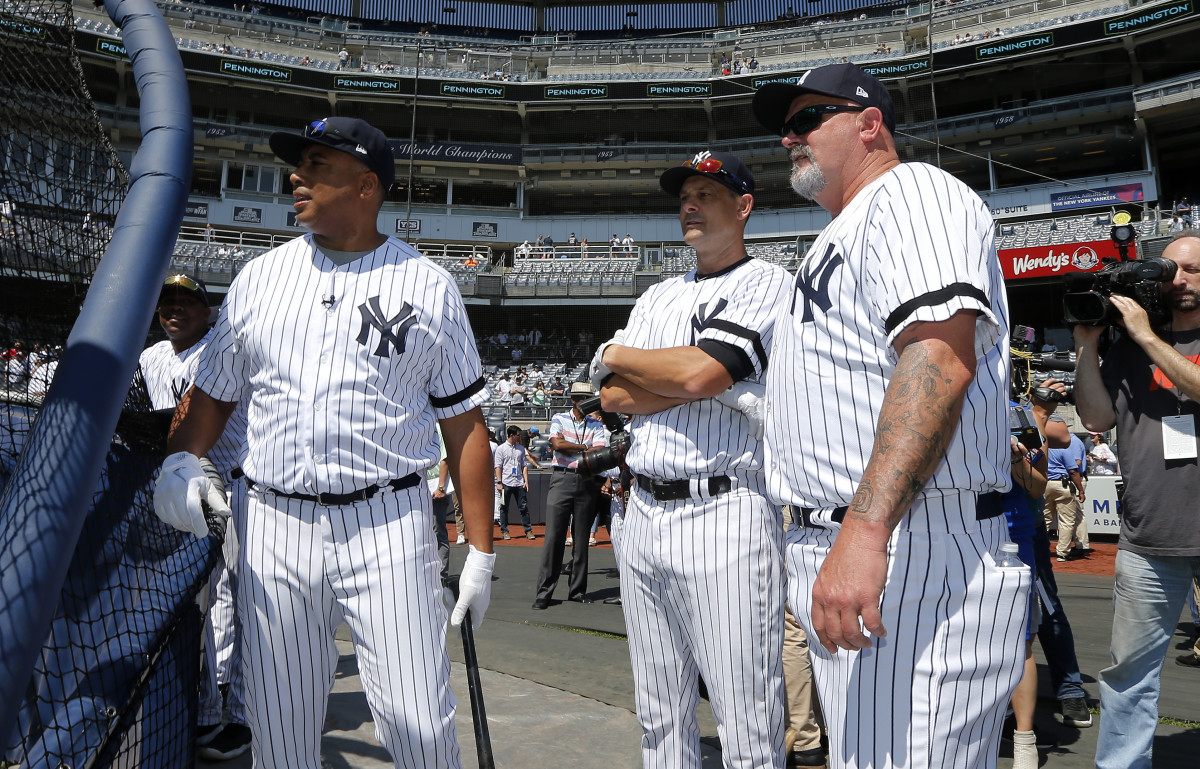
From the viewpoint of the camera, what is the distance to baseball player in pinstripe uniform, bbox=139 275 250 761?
Answer: 356 cm

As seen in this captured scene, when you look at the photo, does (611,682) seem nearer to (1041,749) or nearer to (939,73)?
(1041,749)

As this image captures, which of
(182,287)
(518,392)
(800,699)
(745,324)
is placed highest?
(518,392)

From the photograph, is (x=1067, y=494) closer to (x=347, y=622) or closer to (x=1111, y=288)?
(x=1111, y=288)

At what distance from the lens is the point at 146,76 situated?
1.81m

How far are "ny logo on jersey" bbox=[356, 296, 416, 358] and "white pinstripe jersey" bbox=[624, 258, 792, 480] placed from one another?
90cm

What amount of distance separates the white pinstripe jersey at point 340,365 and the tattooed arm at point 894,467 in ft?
4.24

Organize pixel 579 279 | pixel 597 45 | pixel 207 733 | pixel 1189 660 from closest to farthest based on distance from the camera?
pixel 207 733 < pixel 1189 660 < pixel 579 279 < pixel 597 45

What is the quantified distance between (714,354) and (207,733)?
8.91ft

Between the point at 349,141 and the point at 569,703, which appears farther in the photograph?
the point at 569,703

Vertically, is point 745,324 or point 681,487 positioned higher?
point 745,324

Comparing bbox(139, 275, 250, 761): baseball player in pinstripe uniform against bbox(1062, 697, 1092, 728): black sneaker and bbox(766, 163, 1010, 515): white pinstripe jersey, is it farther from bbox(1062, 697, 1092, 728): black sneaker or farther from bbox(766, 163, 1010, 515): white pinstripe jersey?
bbox(1062, 697, 1092, 728): black sneaker

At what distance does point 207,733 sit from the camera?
3537mm

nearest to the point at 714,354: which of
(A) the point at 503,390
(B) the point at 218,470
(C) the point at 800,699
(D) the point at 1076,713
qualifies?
(C) the point at 800,699

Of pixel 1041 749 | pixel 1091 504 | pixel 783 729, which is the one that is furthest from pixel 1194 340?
pixel 1091 504
